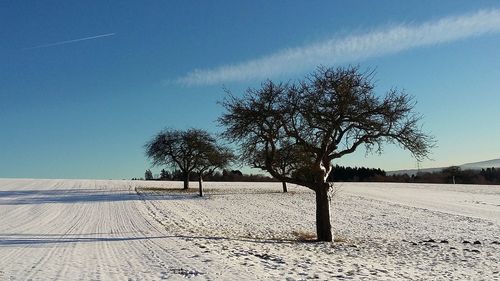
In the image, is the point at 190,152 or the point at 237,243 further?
the point at 190,152

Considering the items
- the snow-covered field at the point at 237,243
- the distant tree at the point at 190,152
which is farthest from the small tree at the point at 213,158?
the snow-covered field at the point at 237,243

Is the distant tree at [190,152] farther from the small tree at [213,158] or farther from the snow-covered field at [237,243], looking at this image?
the snow-covered field at [237,243]

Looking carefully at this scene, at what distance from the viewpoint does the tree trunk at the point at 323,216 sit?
21.6 meters

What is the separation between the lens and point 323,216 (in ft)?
71.6

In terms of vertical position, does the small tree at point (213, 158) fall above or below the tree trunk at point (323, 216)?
above

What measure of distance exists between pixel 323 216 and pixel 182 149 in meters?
38.0

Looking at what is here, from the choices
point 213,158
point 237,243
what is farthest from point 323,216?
point 213,158

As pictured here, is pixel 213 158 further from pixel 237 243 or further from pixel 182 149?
pixel 237 243

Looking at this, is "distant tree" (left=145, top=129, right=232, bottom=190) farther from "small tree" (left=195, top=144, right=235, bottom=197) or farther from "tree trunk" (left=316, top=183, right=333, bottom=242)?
"tree trunk" (left=316, top=183, right=333, bottom=242)

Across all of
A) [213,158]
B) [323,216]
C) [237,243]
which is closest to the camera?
[237,243]

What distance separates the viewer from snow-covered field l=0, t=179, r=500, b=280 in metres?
12.3

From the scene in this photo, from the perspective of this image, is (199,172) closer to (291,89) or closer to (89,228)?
(89,228)

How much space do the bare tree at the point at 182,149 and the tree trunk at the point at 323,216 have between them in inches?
1403

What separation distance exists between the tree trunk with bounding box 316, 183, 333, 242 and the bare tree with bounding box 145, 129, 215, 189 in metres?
35.6
